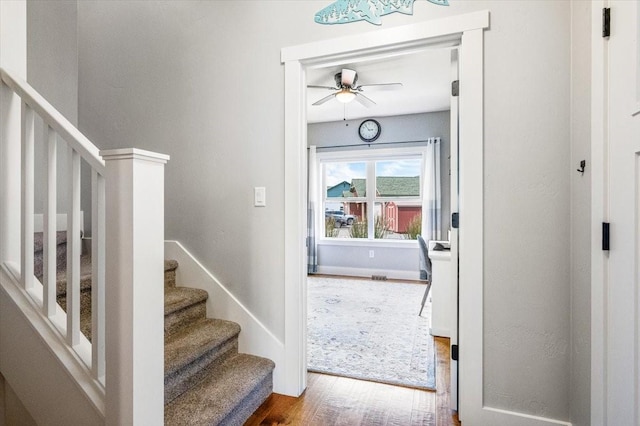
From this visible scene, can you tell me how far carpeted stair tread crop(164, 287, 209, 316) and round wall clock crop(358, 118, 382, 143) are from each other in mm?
4321

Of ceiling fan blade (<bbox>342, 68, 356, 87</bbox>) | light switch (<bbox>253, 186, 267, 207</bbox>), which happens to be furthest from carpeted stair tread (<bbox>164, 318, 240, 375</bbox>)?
ceiling fan blade (<bbox>342, 68, 356, 87</bbox>)

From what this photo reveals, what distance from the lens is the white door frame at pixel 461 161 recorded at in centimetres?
163

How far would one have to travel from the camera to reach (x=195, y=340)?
172 centimetres

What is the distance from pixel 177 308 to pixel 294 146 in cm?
114

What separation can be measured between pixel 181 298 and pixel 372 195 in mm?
4439

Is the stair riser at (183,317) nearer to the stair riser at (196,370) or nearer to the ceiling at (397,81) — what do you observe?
the stair riser at (196,370)

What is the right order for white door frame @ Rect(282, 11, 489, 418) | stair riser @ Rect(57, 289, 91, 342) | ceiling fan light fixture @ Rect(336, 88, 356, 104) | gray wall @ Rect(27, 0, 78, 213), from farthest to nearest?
ceiling fan light fixture @ Rect(336, 88, 356, 104), gray wall @ Rect(27, 0, 78, 213), white door frame @ Rect(282, 11, 489, 418), stair riser @ Rect(57, 289, 91, 342)

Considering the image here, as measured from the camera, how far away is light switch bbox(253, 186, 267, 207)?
6.64 feet

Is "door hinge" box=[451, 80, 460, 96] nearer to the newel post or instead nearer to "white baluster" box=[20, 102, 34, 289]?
the newel post

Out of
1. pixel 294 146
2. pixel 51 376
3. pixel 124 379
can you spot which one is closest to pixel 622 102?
pixel 294 146

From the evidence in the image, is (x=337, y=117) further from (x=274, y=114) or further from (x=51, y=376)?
(x=51, y=376)

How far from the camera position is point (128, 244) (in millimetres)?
1035

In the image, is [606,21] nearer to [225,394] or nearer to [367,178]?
[225,394]

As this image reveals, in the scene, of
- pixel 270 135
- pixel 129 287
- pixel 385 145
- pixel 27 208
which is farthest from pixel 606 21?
pixel 385 145
